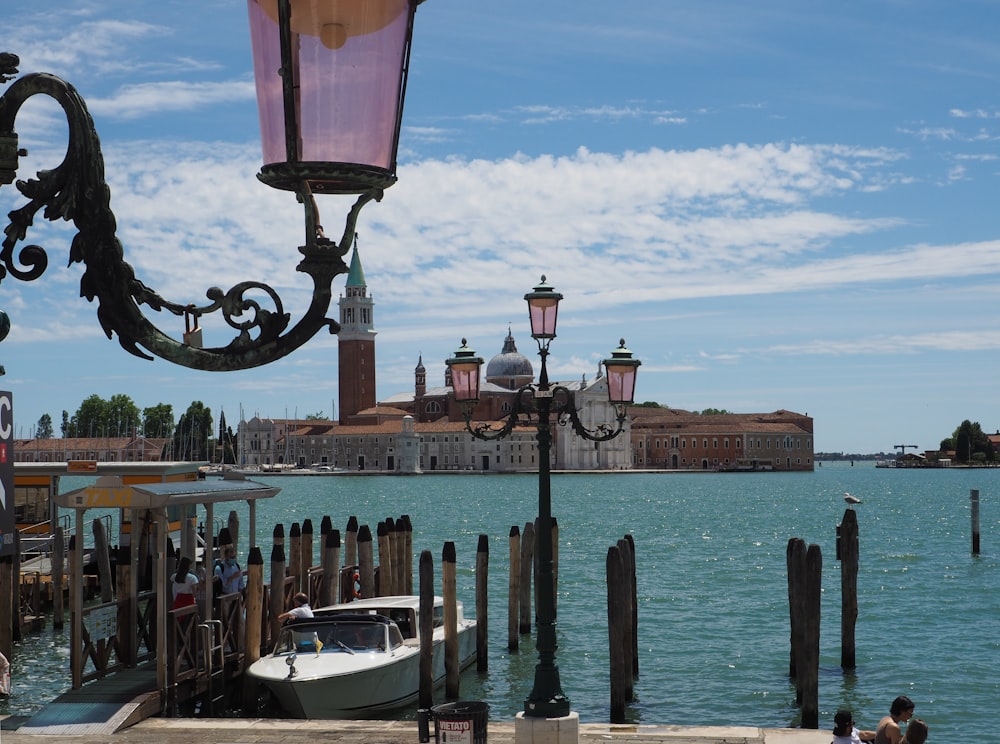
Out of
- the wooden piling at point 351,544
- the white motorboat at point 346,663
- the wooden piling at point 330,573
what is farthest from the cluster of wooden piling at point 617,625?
the wooden piling at point 351,544

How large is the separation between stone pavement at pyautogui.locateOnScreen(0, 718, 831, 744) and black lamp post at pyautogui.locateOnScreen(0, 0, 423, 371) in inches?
322

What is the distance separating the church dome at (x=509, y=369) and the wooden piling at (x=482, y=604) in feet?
395

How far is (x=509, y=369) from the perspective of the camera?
142 m

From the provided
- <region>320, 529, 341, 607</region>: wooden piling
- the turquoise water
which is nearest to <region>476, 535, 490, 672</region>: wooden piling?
the turquoise water

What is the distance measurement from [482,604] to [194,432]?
437ft

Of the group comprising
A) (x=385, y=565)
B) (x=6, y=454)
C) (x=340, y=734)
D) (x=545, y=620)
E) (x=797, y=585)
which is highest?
(x=6, y=454)

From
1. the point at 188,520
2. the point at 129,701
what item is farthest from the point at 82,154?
the point at 188,520

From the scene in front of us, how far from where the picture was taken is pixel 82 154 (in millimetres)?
2768

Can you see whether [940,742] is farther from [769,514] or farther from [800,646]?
[769,514]

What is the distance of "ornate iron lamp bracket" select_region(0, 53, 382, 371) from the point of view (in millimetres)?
2725

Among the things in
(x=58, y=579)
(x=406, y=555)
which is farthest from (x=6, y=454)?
(x=406, y=555)

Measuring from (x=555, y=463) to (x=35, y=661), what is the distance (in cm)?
12471

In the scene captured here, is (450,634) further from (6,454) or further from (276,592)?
(6,454)

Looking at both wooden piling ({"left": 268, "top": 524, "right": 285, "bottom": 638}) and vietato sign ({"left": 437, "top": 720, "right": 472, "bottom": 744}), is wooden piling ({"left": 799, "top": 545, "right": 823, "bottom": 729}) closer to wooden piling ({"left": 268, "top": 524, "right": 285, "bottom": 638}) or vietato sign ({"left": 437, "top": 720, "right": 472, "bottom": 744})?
vietato sign ({"left": 437, "top": 720, "right": 472, "bottom": 744})
